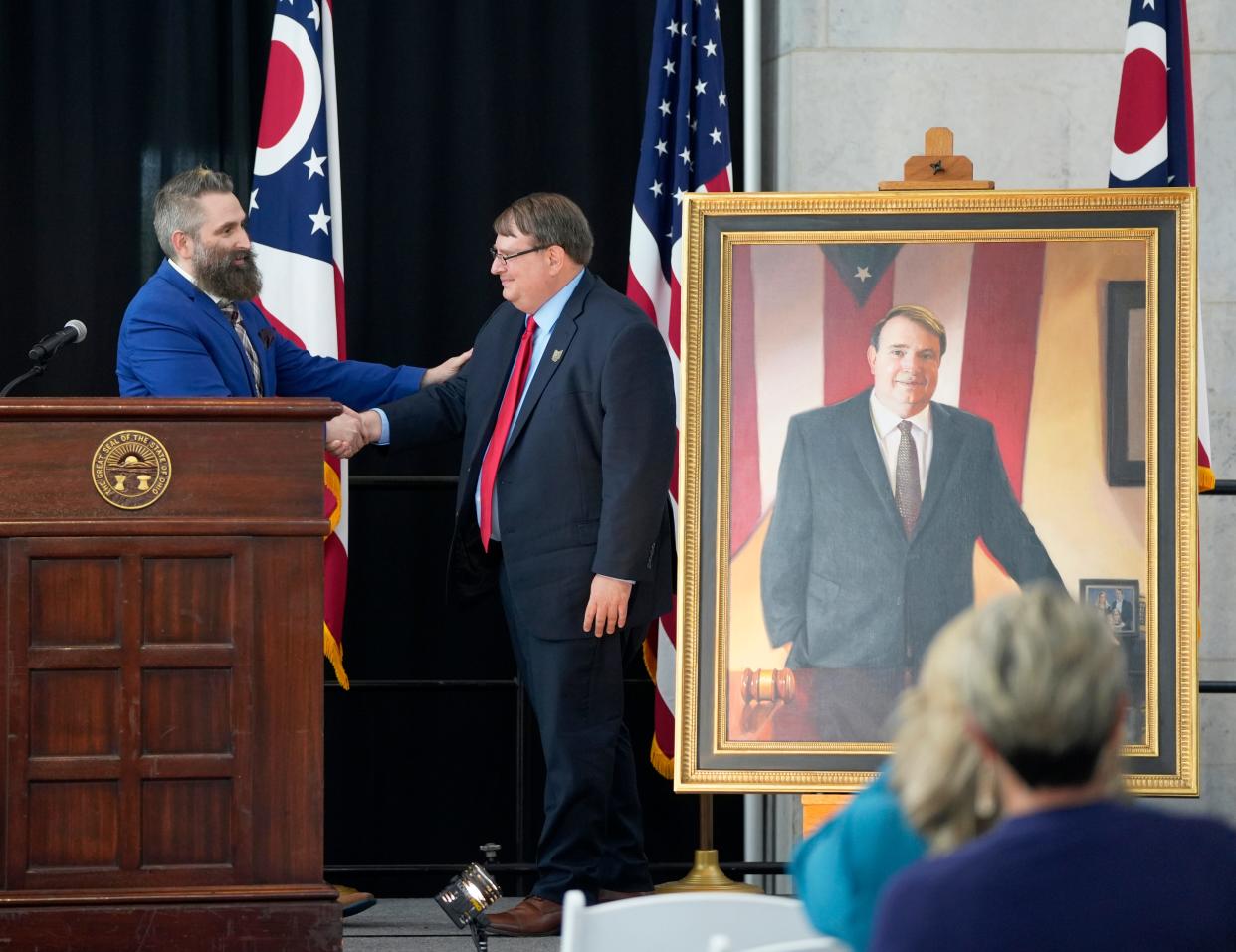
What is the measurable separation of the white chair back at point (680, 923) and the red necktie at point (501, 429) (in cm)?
233

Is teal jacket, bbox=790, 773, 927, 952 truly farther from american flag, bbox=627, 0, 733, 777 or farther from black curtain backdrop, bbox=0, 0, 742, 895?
black curtain backdrop, bbox=0, 0, 742, 895

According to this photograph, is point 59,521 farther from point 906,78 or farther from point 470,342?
point 906,78

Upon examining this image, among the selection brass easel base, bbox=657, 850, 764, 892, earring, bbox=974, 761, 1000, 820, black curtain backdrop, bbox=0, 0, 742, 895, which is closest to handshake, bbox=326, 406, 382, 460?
black curtain backdrop, bbox=0, 0, 742, 895

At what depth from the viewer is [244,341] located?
4.22 metres

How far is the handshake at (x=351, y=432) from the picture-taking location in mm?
4207

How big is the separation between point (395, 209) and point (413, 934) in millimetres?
2013

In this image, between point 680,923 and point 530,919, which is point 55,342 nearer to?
point 530,919

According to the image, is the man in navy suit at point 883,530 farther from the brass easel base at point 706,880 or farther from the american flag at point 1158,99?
the american flag at point 1158,99

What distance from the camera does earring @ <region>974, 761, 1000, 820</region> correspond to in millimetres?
1474

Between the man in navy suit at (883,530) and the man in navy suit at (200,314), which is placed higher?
the man in navy suit at (200,314)

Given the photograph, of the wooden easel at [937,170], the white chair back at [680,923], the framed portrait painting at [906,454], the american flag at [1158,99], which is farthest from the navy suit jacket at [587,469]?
the white chair back at [680,923]

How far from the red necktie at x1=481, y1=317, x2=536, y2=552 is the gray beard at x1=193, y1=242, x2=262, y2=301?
0.66 m

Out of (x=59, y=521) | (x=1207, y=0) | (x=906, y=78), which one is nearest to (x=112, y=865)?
(x=59, y=521)

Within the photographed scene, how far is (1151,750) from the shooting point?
362 centimetres
